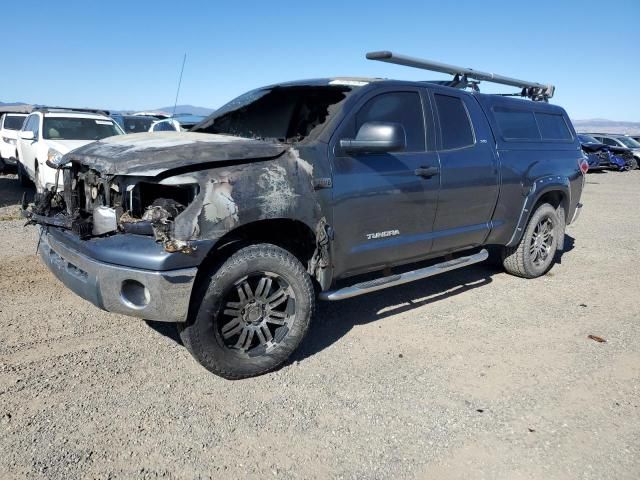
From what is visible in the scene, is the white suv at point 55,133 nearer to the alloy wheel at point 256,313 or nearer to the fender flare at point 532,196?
the alloy wheel at point 256,313

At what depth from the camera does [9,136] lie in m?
12.4

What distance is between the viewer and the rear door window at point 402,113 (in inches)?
154

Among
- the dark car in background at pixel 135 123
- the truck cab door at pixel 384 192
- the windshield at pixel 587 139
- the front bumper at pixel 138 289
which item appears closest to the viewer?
the front bumper at pixel 138 289

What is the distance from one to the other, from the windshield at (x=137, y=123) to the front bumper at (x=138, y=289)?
12.6m

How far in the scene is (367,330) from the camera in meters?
4.20

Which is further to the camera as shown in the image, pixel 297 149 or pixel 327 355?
pixel 327 355

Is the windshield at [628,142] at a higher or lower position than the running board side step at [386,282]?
higher

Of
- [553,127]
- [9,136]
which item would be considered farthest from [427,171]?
[9,136]

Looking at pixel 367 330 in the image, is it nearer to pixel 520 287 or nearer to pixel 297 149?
pixel 297 149

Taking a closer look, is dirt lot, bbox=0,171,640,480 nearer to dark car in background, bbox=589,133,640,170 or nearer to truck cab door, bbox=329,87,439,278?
truck cab door, bbox=329,87,439,278

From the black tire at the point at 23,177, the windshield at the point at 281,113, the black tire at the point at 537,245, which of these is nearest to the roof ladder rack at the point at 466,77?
the windshield at the point at 281,113

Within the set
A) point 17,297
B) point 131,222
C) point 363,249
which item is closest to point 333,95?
point 363,249

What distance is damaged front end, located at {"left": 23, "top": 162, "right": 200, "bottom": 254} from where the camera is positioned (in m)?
2.88

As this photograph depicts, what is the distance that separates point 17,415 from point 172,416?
85 centimetres
